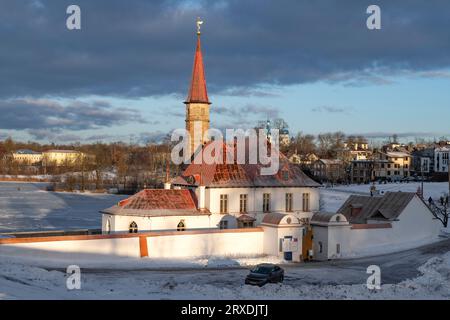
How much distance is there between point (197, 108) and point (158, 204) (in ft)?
50.7

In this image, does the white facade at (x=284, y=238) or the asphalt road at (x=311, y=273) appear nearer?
the asphalt road at (x=311, y=273)

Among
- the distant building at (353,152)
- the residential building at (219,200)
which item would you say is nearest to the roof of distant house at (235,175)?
the residential building at (219,200)

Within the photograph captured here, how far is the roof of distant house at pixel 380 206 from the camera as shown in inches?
1576

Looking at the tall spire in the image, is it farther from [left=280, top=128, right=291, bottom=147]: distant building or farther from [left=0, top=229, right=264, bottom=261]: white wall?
[left=280, top=128, right=291, bottom=147]: distant building

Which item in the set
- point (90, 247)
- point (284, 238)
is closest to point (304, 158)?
point (284, 238)

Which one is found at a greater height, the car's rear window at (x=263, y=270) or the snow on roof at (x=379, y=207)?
the snow on roof at (x=379, y=207)

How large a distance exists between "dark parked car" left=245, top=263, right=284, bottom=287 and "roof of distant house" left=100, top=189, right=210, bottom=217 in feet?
36.0

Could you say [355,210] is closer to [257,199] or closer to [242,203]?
[257,199]

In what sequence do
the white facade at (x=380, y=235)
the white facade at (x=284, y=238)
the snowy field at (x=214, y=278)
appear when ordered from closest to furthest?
the snowy field at (x=214, y=278) < the white facade at (x=284, y=238) < the white facade at (x=380, y=235)

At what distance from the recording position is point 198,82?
49.5 meters

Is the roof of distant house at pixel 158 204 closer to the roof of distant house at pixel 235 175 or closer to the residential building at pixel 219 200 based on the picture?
the residential building at pixel 219 200

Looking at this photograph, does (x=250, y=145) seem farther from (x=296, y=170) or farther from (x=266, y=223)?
(x=266, y=223)

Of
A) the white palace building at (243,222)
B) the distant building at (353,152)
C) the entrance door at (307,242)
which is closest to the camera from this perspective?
the white palace building at (243,222)
